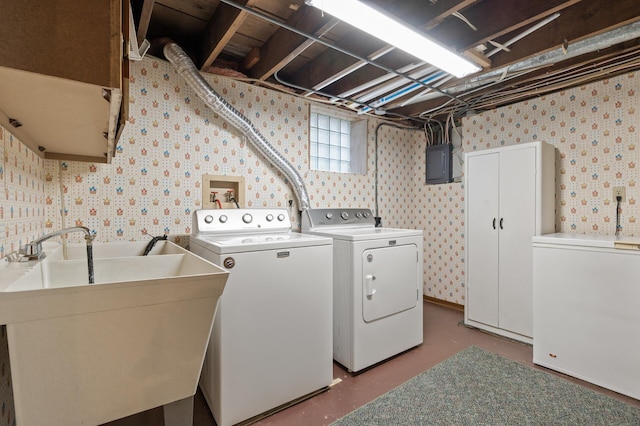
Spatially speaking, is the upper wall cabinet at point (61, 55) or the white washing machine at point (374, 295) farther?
the white washing machine at point (374, 295)

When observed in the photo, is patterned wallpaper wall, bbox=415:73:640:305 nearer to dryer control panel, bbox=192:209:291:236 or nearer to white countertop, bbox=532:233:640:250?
white countertop, bbox=532:233:640:250

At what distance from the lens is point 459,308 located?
3.62m

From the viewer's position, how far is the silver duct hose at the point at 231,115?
2113 millimetres

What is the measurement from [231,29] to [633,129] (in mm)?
3163

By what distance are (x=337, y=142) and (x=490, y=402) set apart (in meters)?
2.73

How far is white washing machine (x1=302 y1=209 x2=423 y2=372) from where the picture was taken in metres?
2.27

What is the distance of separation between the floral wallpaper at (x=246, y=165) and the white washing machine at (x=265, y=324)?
1.56 feet

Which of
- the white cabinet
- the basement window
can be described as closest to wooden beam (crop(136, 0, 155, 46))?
the basement window

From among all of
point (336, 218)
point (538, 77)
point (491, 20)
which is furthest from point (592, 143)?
point (336, 218)

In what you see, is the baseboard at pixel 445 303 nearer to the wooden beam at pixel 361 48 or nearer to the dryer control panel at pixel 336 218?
the dryer control panel at pixel 336 218

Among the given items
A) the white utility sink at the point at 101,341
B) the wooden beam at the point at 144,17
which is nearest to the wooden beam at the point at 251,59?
the wooden beam at the point at 144,17

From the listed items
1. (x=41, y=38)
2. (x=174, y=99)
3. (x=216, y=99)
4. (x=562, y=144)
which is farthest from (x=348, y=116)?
(x=41, y=38)

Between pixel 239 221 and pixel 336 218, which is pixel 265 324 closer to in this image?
pixel 239 221

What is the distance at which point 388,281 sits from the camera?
8.03 ft
